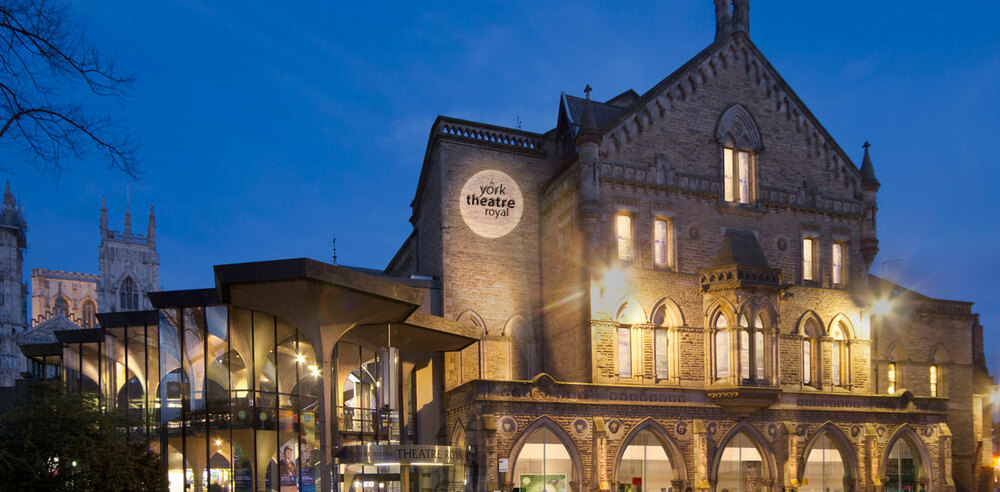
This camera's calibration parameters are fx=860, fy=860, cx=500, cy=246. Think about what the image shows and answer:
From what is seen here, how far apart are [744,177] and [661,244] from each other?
5581mm

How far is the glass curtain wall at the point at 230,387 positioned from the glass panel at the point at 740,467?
16.6m

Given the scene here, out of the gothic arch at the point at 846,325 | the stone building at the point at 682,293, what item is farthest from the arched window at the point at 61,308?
the gothic arch at the point at 846,325

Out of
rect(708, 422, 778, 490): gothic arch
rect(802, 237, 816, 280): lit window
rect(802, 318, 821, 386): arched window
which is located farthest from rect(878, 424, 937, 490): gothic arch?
rect(802, 237, 816, 280): lit window

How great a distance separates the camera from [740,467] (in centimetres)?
3559

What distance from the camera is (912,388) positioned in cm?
4403

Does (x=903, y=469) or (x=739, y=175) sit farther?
(x=739, y=175)

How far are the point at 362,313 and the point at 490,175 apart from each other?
14.4m

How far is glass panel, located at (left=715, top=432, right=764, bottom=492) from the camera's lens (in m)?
35.1

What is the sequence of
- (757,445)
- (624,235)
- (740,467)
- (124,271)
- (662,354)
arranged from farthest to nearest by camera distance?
(124,271) → (624,235) → (662,354) → (757,445) → (740,467)

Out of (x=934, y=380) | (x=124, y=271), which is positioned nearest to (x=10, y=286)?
(x=124, y=271)

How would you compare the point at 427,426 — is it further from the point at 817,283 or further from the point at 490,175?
the point at 817,283

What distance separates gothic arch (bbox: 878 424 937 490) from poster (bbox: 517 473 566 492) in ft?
51.2

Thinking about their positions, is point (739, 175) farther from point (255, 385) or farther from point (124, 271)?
point (124, 271)

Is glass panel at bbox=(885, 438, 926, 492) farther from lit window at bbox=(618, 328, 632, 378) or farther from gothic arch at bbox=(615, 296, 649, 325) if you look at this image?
gothic arch at bbox=(615, 296, 649, 325)
